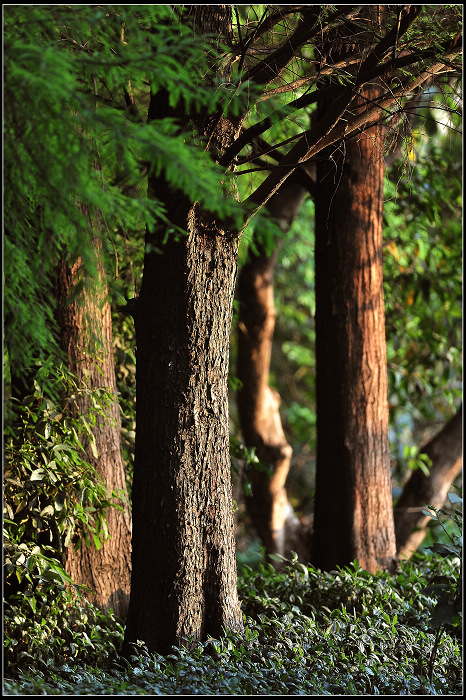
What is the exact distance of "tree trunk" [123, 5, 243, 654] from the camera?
3.28m

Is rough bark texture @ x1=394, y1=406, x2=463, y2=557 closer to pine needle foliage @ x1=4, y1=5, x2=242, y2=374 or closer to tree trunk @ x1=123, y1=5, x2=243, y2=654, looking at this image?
tree trunk @ x1=123, y1=5, x2=243, y2=654

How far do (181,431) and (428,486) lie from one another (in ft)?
12.6

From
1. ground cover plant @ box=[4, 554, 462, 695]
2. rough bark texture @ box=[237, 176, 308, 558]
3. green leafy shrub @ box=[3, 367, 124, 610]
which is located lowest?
ground cover plant @ box=[4, 554, 462, 695]

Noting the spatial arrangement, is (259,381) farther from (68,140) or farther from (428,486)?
(68,140)

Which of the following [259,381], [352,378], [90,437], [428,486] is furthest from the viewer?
[259,381]

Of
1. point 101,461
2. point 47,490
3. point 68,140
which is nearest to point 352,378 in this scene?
point 101,461

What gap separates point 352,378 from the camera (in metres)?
4.83

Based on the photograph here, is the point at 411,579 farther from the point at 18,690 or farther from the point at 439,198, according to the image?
the point at 439,198

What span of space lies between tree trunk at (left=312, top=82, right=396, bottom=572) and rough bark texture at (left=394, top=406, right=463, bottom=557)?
1.66 m

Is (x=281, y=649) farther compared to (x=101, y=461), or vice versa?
(x=101, y=461)

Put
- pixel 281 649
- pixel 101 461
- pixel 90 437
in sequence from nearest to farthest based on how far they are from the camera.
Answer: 1. pixel 281 649
2. pixel 90 437
3. pixel 101 461

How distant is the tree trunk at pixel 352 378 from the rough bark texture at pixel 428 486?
1.66 m

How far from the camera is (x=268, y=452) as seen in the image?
23.3 ft

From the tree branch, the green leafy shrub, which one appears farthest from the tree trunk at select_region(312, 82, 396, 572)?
the green leafy shrub
